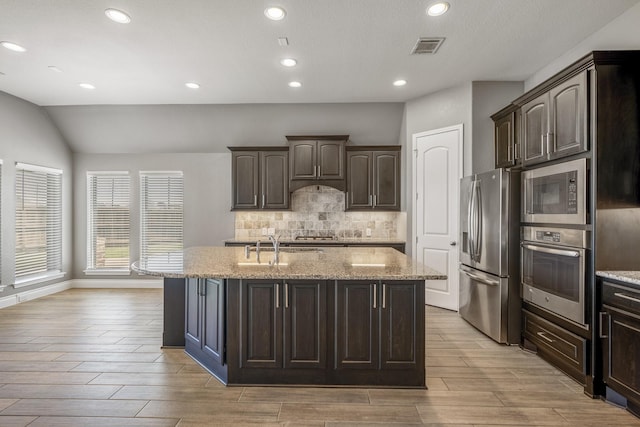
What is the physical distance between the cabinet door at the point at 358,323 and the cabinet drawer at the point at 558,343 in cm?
156

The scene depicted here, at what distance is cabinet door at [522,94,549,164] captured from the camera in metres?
3.19

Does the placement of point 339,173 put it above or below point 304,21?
below

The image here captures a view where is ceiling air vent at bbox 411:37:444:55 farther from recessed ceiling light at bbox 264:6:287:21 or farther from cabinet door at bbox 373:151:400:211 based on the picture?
cabinet door at bbox 373:151:400:211

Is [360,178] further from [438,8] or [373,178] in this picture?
[438,8]

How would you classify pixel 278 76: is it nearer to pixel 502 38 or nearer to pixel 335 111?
pixel 335 111

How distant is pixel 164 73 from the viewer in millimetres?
4254

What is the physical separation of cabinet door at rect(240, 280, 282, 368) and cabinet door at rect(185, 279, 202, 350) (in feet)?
1.96

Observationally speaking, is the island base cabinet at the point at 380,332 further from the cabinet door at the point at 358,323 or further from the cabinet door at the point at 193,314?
the cabinet door at the point at 193,314

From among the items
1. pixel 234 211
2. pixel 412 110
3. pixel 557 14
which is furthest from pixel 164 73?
pixel 557 14

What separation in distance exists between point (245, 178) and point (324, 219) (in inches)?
59.3

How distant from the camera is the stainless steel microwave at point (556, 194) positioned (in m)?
2.69

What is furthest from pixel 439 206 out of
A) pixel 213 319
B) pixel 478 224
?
pixel 213 319

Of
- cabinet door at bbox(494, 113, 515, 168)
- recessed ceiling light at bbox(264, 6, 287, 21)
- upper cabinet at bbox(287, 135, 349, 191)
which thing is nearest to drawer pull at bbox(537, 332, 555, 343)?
cabinet door at bbox(494, 113, 515, 168)

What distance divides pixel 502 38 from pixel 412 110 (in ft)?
6.45
